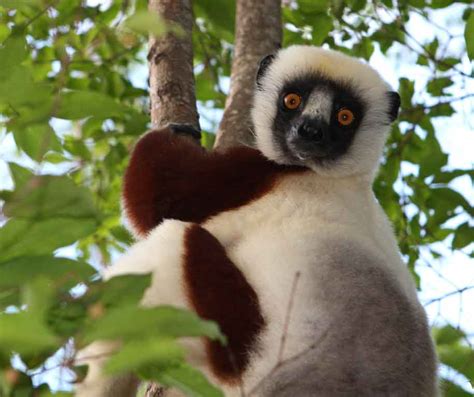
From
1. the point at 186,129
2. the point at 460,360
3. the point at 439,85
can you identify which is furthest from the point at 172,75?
the point at 439,85

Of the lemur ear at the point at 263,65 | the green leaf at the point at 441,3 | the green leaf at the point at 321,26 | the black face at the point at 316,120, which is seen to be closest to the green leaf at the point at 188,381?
the black face at the point at 316,120

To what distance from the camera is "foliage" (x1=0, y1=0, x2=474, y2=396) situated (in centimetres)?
177

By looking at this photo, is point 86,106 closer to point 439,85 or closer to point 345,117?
point 345,117

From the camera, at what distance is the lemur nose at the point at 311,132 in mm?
4645

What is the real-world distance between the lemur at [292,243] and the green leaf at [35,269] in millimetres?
1083

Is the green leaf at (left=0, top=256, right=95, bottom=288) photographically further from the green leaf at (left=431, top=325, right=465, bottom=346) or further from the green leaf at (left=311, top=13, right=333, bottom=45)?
the green leaf at (left=311, top=13, right=333, bottom=45)

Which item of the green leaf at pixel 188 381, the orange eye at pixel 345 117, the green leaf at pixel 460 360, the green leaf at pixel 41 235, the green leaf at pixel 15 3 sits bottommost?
the green leaf at pixel 460 360

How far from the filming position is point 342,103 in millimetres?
4988

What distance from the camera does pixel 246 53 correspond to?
5375mm

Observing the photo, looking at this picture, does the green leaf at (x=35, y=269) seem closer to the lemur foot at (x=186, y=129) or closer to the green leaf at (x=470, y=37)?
the lemur foot at (x=186, y=129)

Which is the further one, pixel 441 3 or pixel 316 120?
pixel 441 3

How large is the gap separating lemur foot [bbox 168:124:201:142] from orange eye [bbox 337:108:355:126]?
1.03 metres

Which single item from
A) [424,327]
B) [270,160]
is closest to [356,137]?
[270,160]

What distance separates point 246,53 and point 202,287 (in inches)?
91.6
